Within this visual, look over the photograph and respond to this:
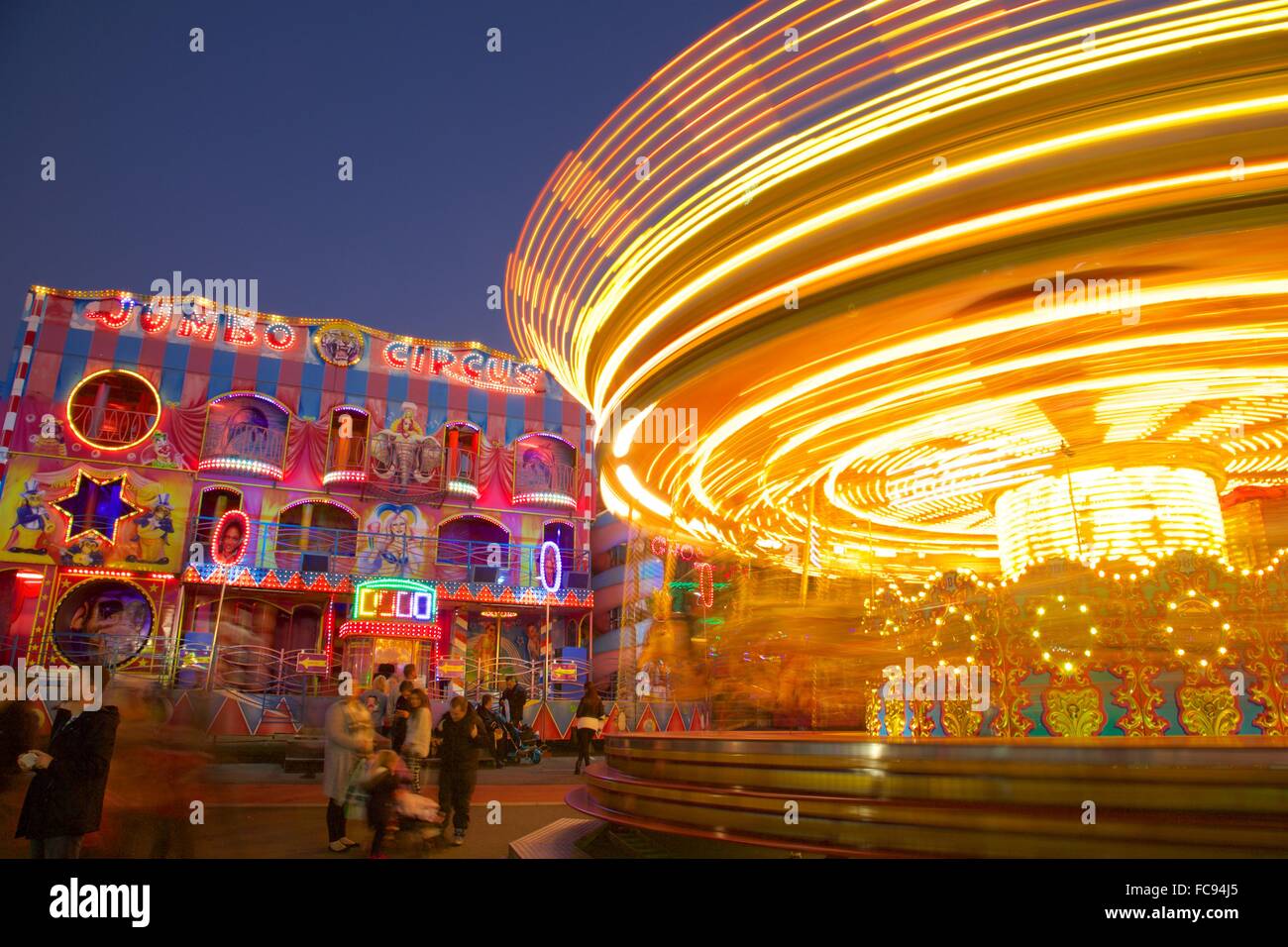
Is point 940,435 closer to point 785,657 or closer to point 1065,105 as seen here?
point 785,657

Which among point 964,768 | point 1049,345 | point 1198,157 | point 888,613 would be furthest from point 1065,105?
point 888,613

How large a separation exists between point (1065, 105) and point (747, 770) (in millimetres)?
3594

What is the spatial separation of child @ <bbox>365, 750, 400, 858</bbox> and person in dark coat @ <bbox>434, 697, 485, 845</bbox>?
3.37 ft

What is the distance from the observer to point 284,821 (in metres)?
7.13

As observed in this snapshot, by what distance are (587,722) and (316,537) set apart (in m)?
14.2

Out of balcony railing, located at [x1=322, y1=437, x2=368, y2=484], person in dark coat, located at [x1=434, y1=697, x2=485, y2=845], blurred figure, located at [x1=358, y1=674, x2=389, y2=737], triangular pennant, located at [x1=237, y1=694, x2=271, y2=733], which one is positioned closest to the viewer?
person in dark coat, located at [x1=434, y1=697, x2=485, y2=845]

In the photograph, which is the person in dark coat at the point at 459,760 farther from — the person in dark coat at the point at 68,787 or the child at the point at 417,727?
the person in dark coat at the point at 68,787

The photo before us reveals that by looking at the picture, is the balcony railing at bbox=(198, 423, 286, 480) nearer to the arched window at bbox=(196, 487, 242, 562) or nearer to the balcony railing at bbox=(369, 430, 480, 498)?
the arched window at bbox=(196, 487, 242, 562)

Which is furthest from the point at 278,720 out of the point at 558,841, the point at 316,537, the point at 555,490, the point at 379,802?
the point at 558,841

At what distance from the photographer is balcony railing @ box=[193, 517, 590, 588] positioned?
72.6ft

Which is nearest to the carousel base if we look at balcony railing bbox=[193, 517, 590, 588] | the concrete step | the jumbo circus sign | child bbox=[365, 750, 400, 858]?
the concrete step
